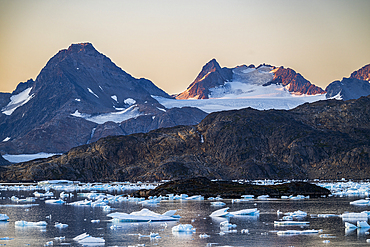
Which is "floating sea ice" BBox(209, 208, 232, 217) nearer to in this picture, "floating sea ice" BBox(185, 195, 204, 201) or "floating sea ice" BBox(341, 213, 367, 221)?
"floating sea ice" BBox(341, 213, 367, 221)

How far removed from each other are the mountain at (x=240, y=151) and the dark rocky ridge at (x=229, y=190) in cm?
5582

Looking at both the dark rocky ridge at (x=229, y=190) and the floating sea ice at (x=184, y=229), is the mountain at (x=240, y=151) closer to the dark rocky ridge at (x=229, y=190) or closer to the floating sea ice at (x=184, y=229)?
the dark rocky ridge at (x=229, y=190)

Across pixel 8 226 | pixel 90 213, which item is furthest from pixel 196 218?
pixel 8 226

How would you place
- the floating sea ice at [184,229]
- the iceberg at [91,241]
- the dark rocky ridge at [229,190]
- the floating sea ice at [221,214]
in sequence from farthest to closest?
the dark rocky ridge at [229,190] < the floating sea ice at [221,214] < the floating sea ice at [184,229] < the iceberg at [91,241]

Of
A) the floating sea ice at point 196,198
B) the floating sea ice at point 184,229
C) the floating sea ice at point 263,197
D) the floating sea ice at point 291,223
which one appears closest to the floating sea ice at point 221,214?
the floating sea ice at point 291,223

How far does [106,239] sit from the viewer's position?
4353cm

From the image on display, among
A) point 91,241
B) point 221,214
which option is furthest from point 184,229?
point 221,214

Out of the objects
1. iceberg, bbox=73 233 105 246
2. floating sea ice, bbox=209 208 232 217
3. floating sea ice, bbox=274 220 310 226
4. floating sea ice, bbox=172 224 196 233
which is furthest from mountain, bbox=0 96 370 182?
iceberg, bbox=73 233 105 246

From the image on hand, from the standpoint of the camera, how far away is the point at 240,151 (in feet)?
576

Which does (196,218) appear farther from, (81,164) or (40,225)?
(81,164)

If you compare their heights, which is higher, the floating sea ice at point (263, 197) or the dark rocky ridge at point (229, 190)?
the dark rocky ridge at point (229, 190)

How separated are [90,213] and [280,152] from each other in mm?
115290

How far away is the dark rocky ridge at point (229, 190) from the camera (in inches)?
3750

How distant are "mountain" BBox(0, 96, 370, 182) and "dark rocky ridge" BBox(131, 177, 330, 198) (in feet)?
183
